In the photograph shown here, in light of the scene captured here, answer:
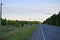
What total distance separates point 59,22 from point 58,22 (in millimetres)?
982

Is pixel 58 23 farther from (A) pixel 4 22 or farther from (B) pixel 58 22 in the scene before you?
(A) pixel 4 22

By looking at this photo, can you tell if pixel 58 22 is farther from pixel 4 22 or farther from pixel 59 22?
pixel 4 22

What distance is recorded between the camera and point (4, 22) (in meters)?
82.1

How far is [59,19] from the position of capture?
76.8 m

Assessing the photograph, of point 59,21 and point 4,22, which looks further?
point 4,22

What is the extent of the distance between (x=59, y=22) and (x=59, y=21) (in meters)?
0.78

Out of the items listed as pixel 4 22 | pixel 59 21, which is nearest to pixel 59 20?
pixel 59 21

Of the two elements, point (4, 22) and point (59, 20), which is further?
point (4, 22)

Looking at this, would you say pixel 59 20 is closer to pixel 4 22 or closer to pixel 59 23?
pixel 59 23

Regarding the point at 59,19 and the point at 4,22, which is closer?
the point at 59,19

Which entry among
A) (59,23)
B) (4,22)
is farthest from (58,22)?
(4,22)

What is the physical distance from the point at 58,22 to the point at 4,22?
1002 inches

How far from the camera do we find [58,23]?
78625mm

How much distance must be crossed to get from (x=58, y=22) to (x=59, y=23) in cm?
64
